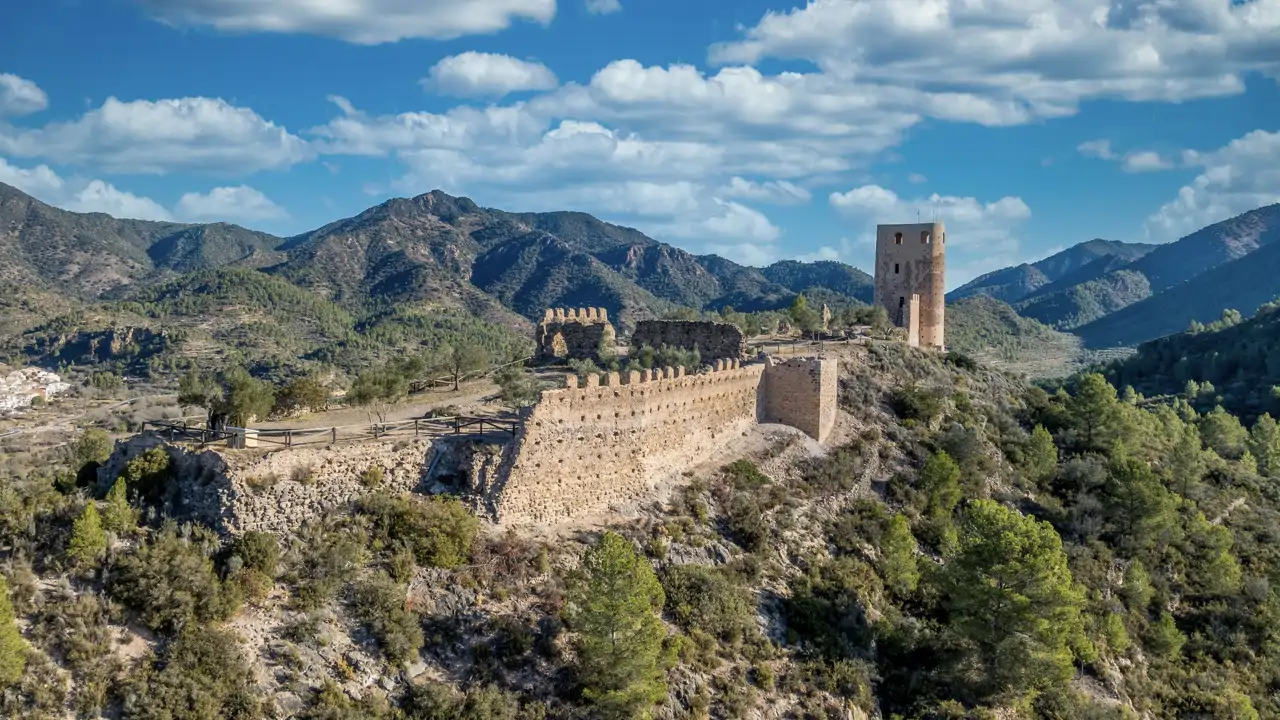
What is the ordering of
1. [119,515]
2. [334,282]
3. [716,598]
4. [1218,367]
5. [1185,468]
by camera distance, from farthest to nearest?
1. [334,282]
2. [1218,367]
3. [1185,468]
4. [716,598]
5. [119,515]

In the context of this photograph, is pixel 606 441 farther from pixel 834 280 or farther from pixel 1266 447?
pixel 834 280

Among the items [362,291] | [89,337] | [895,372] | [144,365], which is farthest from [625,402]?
[362,291]

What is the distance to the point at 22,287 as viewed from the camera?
106m

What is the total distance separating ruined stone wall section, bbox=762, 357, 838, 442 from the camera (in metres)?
33.0

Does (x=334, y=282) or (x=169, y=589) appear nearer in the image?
(x=169, y=589)

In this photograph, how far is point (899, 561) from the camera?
1087 inches

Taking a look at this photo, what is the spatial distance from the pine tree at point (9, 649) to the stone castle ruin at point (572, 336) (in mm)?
27979

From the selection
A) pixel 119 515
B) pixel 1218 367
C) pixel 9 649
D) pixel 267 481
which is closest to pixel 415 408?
→ pixel 267 481

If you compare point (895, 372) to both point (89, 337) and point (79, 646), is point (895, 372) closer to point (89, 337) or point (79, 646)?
point (79, 646)

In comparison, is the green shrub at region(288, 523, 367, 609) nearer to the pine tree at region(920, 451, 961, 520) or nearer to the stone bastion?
the stone bastion

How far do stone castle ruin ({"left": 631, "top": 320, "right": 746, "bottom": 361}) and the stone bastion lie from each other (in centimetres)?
718

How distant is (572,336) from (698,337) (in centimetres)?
661

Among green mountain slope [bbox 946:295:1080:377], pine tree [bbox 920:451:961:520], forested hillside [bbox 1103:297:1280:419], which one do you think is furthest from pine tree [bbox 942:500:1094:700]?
green mountain slope [bbox 946:295:1080:377]

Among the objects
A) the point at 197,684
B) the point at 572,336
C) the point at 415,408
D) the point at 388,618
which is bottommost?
the point at 197,684
